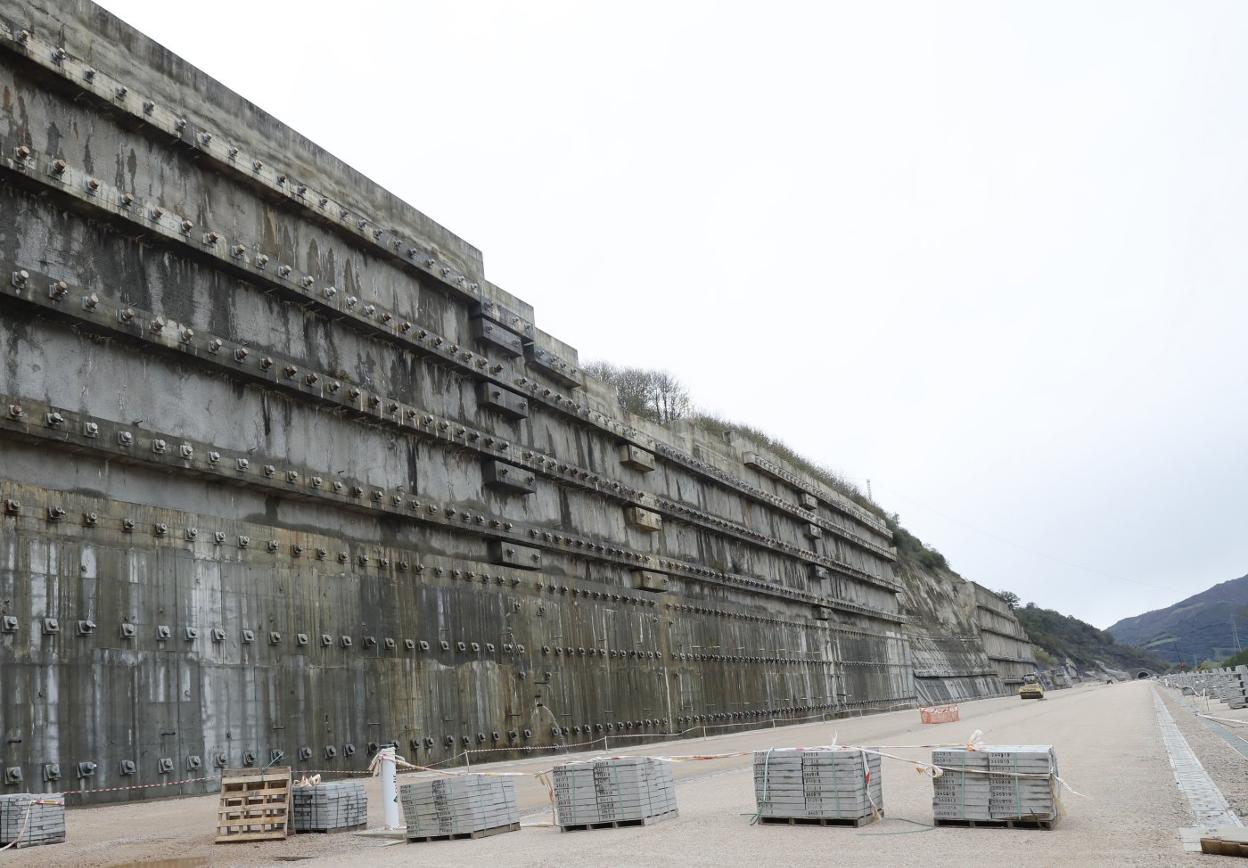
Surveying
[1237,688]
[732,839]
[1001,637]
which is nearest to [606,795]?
[732,839]

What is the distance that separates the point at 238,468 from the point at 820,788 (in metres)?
13.0

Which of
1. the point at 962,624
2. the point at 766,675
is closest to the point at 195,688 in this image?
the point at 766,675

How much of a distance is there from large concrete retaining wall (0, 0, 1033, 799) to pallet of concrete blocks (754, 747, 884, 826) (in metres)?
10.2

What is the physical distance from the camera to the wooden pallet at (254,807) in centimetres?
1216

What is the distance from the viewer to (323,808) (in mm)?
13023

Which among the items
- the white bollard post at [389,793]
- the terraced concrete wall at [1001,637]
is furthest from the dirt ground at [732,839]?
the terraced concrete wall at [1001,637]

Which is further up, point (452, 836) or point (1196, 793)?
point (452, 836)

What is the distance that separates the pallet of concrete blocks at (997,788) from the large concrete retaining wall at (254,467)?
1208 centimetres

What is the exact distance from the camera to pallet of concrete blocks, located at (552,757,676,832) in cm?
1208

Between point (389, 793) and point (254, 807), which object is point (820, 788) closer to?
point (389, 793)

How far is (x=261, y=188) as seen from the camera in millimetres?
22031

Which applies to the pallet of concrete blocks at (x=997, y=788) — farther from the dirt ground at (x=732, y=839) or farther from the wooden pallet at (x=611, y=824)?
the wooden pallet at (x=611, y=824)

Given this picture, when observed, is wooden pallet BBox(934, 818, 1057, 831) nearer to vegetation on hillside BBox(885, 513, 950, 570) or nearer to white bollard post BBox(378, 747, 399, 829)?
white bollard post BBox(378, 747, 399, 829)

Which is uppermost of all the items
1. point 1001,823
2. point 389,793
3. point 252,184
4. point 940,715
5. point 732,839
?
point 252,184
